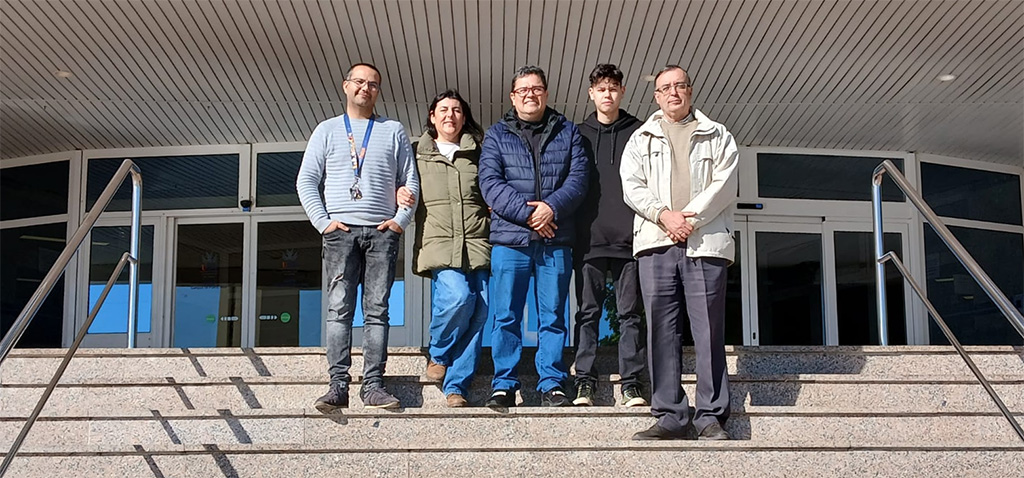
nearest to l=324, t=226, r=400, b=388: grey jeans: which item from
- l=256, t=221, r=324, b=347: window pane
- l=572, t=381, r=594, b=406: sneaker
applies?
l=572, t=381, r=594, b=406: sneaker

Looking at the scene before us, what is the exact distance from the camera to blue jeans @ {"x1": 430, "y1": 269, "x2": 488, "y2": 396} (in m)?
4.11

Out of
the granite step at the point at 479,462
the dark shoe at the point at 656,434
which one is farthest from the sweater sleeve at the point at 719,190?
the granite step at the point at 479,462

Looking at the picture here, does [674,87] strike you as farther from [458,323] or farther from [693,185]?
[458,323]

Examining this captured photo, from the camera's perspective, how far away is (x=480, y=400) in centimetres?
422

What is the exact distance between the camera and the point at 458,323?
416 cm

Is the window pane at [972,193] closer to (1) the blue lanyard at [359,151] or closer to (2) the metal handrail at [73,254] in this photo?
(1) the blue lanyard at [359,151]

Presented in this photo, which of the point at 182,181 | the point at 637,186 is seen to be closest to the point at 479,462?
the point at 637,186

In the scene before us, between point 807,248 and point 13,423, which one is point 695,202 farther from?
point 807,248

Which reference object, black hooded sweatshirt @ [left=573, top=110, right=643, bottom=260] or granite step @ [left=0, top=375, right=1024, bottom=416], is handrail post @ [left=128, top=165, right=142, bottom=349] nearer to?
granite step @ [left=0, top=375, right=1024, bottom=416]

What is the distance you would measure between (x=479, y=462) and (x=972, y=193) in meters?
8.91

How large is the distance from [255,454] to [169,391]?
0.99 metres

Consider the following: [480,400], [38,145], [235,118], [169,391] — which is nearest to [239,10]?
[235,118]

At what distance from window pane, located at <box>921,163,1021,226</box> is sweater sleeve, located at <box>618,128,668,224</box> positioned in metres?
7.35

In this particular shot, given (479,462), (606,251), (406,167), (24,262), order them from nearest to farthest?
1. (479,462)
2. (606,251)
3. (406,167)
4. (24,262)
